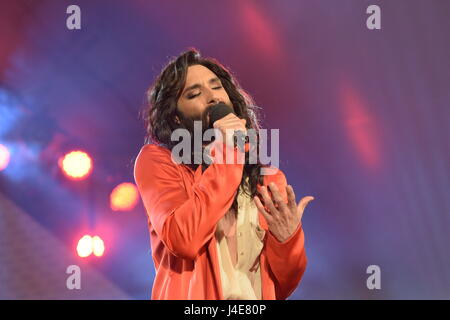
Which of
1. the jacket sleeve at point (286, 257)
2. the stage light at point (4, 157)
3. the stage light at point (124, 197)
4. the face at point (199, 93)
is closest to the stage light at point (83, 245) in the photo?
the stage light at point (124, 197)

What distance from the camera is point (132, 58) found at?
2.98m

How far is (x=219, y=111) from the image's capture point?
1.33 metres

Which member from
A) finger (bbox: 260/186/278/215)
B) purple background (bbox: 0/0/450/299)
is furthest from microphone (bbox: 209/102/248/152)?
purple background (bbox: 0/0/450/299)

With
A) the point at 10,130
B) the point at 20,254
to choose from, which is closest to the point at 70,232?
the point at 20,254

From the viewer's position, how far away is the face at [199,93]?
1458 mm

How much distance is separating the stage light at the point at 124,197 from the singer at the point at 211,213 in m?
1.63

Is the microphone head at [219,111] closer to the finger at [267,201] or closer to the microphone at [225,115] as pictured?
the microphone at [225,115]

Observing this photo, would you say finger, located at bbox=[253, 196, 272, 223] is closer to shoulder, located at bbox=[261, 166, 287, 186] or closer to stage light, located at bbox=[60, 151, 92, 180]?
shoulder, located at bbox=[261, 166, 287, 186]

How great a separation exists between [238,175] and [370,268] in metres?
1.86

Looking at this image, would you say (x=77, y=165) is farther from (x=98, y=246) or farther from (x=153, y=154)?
(x=153, y=154)

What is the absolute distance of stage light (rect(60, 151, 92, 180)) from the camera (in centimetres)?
302

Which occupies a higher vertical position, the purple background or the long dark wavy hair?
the purple background

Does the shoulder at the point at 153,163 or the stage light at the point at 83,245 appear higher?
the stage light at the point at 83,245

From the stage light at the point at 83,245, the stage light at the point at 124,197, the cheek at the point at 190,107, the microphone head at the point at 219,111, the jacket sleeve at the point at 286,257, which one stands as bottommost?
the jacket sleeve at the point at 286,257
